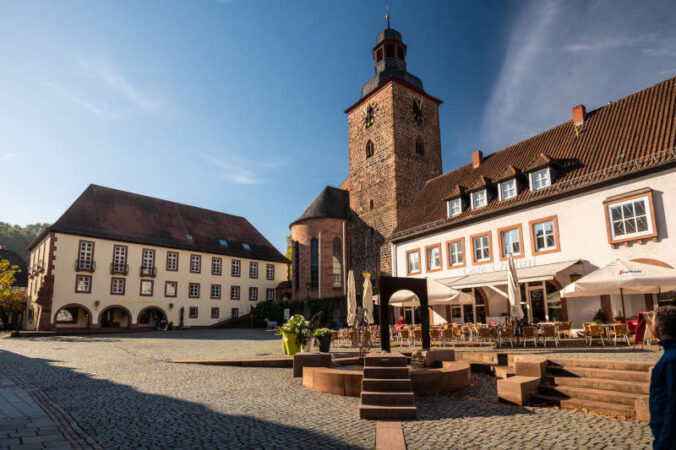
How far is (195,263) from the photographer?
40938 millimetres

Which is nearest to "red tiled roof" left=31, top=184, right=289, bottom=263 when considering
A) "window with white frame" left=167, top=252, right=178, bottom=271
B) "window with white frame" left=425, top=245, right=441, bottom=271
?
"window with white frame" left=167, top=252, right=178, bottom=271

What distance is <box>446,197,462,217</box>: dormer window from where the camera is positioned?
23.4 meters

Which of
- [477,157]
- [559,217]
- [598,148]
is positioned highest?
[477,157]

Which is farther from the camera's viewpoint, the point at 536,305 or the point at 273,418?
the point at 536,305

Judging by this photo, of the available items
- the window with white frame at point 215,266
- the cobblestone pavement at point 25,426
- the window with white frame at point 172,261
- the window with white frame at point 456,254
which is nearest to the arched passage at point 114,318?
the window with white frame at point 172,261

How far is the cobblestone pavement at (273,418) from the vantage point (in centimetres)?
569

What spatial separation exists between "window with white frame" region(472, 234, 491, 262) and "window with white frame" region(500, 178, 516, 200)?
2.06 meters

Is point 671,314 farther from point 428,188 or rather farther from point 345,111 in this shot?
point 345,111

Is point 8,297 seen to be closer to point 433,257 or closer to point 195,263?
point 195,263

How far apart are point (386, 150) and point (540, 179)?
15.9m

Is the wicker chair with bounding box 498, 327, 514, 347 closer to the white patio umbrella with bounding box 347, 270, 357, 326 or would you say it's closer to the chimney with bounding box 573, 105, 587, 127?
the white patio umbrella with bounding box 347, 270, 357, 326

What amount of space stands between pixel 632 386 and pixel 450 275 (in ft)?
50.6

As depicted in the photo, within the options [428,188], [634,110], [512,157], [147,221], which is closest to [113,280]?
[147,221]

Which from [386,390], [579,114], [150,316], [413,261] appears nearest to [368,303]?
[386,390]
